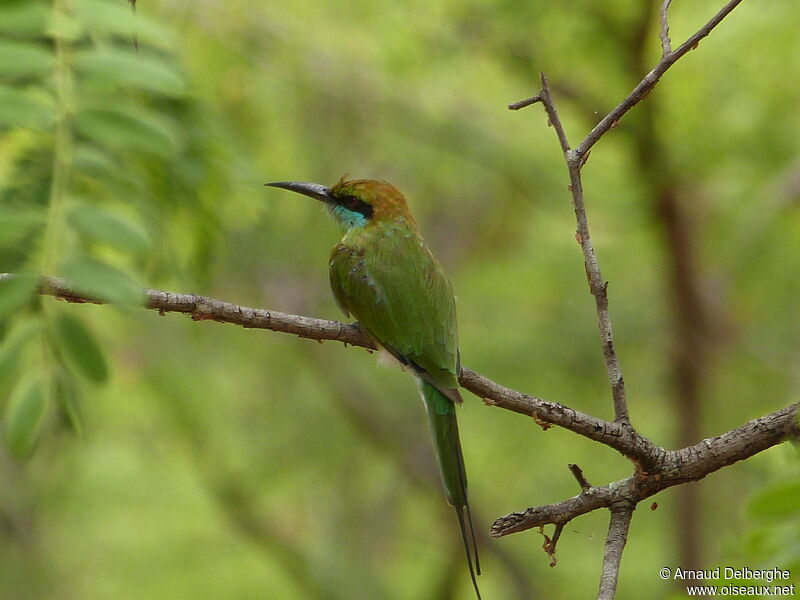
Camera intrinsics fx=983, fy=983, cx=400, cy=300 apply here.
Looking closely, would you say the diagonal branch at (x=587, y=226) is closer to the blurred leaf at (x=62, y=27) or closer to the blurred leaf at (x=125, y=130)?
the blurred leaf at (x=125, y=130)

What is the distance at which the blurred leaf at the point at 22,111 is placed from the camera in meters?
1.95

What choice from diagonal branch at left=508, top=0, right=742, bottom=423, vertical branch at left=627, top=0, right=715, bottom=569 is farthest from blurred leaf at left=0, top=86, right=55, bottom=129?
vertical branch at left=627, top=0, right=715, bottom=569

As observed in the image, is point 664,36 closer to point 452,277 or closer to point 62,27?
point 62,27

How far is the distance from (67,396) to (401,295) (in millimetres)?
1238

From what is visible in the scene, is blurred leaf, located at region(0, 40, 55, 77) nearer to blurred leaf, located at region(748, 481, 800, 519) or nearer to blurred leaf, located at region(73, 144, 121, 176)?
blurred leaf, located at region(73, 144, 121, 176)

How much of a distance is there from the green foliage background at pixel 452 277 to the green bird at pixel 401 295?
0.37m

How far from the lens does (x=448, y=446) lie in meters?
2.36

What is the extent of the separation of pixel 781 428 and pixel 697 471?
→ 0.57 ft

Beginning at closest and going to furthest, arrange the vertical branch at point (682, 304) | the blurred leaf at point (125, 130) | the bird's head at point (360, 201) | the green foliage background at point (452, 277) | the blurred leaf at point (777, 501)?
1. the blurred leaf at point (777, 501)
2. the blurred leaf at point (125, 130)
3. the bird's head at point (360, 201)
4. the green foliage background at point (452, 277)
5. the vertical branch at point (682, 304)

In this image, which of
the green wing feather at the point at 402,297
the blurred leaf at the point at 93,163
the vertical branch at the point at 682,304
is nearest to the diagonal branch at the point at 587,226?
the green wing feather at the point at 402,297

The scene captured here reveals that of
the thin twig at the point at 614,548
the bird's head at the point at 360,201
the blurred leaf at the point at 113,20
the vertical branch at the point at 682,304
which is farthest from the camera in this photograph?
Answer: the vertical branch at the point at 682,304

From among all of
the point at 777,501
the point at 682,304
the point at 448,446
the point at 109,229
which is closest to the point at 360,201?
the point at 448,446

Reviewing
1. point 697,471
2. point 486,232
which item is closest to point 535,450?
point 486,232

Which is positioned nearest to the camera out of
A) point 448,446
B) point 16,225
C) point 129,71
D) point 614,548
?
point 614,548
